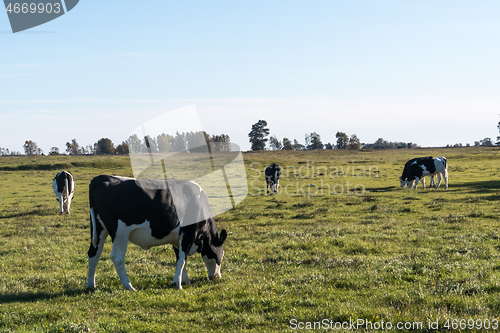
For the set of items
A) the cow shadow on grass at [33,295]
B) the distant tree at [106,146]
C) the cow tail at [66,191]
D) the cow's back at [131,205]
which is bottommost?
the cow shadow on grass at [33,295]

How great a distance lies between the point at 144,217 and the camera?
30.7 feet

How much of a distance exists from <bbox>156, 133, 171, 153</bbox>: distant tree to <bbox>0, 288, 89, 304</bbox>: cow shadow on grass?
478 cm

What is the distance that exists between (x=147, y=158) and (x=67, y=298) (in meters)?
4.85

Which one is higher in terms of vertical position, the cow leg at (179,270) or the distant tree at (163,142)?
the distant tree at (163,142)

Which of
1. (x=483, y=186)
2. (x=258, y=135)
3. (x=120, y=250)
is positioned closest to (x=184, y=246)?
(x=120, y=250)

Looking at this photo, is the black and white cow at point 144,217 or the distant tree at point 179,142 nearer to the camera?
the black and white cow at point 144,217

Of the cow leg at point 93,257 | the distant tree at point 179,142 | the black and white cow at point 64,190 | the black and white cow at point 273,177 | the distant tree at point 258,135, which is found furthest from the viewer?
the distant tree at point 258,135

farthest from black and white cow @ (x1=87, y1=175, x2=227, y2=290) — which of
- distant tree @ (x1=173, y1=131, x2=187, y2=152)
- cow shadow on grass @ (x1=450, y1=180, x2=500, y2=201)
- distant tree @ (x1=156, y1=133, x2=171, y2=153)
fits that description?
cow shadow on grass @ (x1=450, y1=180, x2=500, y2=201)

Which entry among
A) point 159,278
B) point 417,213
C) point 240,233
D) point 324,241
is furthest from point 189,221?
point 417,213

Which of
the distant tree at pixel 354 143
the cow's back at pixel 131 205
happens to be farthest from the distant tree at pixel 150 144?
the distant tree at pixel 354 143

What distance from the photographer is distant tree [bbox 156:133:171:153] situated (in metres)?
11.9

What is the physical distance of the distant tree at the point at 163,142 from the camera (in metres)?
11.9

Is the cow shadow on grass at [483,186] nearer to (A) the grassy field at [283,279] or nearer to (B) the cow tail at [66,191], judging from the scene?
(A) the grassy field at [283,279]

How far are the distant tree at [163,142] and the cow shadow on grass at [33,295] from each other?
4.78 m
